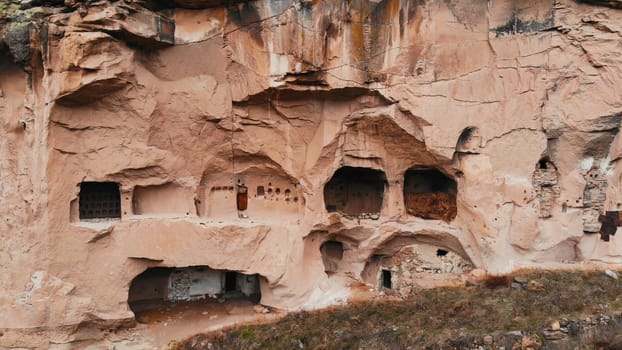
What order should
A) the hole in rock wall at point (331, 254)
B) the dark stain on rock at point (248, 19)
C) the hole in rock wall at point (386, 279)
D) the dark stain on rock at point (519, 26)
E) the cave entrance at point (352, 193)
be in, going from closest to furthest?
1. the dark stain on rock at point (519, 26)
2. the dark stain on rock at point (248, 19)
3. the hole in rock wall at point (386, 279)
4. the hole in rock wall at point (331, 254)
5. the cave entrance at point (352, 193)

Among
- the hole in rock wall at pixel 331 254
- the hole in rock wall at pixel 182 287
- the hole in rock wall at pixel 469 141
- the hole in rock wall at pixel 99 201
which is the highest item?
the hole in rock wall at pixel 469 141

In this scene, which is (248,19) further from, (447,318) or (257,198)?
(447,318)

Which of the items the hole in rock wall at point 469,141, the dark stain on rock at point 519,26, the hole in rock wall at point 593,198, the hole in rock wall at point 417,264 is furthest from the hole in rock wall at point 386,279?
the dark stain on rock at point 519,26

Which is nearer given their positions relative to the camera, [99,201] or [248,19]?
[248,19]

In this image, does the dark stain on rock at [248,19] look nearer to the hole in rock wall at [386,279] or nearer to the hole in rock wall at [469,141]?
the hole in rock wall at [469,141]

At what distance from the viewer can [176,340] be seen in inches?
364

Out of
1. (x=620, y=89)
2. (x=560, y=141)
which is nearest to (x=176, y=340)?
(x=560, y=141)

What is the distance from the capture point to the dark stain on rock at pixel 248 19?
9.55 metres

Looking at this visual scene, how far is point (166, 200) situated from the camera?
10.4 m

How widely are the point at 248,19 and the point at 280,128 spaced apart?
2.40 meters

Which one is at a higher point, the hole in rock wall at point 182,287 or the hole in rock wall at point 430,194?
the hole in rock wall at point 430,194

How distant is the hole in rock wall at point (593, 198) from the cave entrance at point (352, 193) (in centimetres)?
450

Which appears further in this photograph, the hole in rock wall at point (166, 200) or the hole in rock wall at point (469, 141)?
the hole in rock wall at point (166, 200)

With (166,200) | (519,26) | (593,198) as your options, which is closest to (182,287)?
(166,200)
